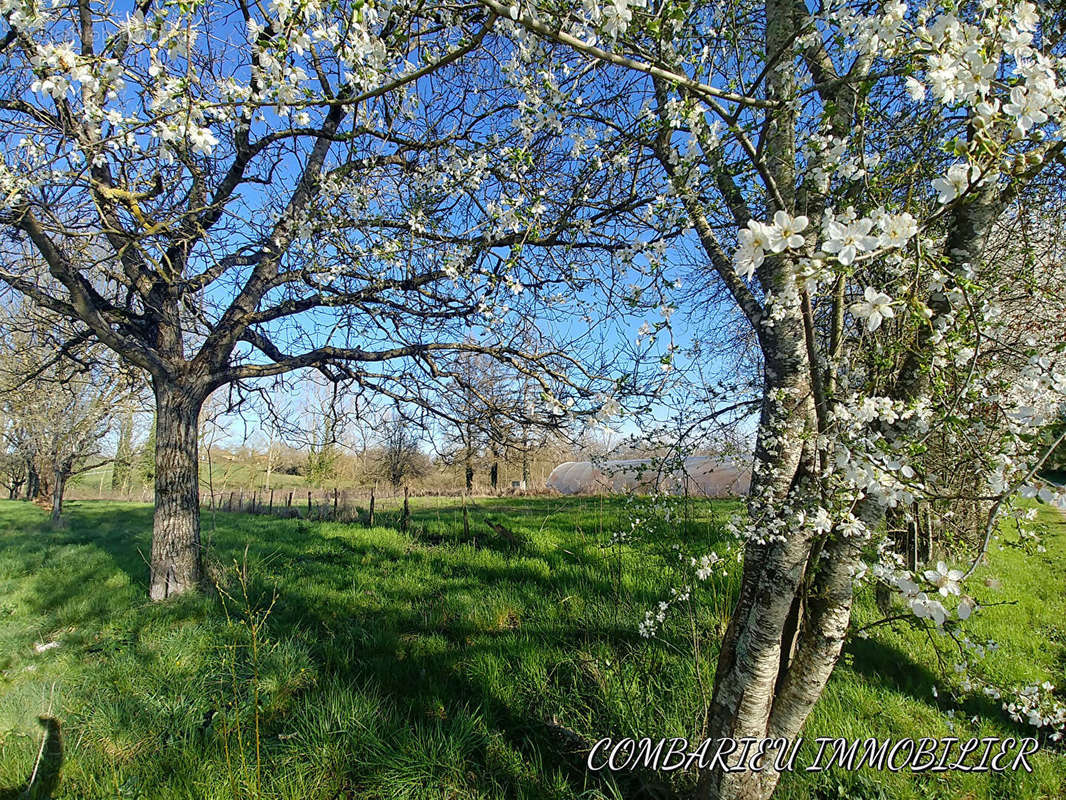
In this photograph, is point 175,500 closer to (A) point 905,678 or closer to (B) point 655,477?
(B) point 655,477

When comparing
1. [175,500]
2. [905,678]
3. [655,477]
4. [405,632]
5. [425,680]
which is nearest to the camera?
[655,477]

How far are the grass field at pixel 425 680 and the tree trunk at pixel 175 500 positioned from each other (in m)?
0.30

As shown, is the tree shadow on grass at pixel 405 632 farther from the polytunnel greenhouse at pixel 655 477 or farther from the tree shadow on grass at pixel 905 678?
the tree shadow on grass at pixel 905 678

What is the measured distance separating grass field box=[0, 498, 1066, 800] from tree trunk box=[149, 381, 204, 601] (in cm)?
30

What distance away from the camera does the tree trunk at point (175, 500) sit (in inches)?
192

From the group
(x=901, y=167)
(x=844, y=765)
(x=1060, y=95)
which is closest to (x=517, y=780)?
(x=844, y=765)

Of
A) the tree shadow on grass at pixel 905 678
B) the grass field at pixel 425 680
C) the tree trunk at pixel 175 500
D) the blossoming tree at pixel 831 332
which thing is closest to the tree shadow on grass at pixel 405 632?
the grass field at pixel 425 680

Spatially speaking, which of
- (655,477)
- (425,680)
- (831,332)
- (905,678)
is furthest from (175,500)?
(905,678)

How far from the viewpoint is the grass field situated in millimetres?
2438

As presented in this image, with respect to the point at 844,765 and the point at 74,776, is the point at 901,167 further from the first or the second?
the point at 74,776

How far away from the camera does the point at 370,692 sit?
9.96ft

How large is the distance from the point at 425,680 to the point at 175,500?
3589mm

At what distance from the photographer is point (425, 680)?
10.7ft

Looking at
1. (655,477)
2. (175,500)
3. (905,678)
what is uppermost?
(655,477)
